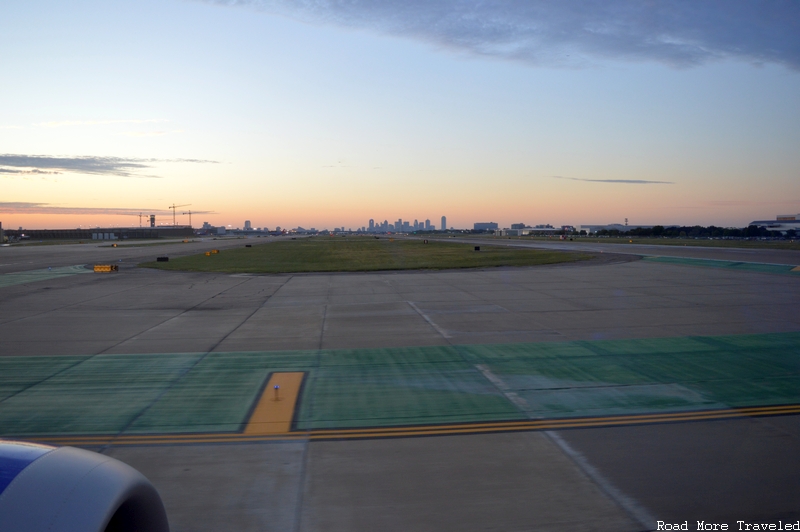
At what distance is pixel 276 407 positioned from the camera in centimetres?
883

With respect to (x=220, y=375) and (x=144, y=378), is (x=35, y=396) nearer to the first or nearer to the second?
(x=144, y=378)

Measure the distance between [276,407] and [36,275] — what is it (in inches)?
1267

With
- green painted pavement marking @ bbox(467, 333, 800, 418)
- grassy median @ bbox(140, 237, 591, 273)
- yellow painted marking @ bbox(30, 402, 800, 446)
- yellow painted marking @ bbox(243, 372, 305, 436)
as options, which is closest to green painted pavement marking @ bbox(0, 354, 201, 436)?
yellow painted marking @ bbox(30, 402, 800, 446)

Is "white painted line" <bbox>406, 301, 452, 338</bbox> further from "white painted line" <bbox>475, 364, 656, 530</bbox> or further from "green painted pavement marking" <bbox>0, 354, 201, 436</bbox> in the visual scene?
"green painted pavement marking" <bbox>0, 354, 201, 436</bbox>

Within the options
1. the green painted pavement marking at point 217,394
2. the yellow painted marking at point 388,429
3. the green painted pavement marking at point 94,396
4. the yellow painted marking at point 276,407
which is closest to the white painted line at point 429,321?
the green painted pavement marking at point 217,394

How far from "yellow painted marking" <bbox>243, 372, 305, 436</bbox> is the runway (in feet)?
0.18

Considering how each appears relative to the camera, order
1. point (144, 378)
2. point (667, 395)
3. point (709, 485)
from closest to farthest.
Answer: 1. point (709, 485)
2. point (667, 395)
3. point (144, 378)

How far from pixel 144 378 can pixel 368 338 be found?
5.47 meters

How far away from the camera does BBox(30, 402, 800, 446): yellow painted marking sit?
747 cm

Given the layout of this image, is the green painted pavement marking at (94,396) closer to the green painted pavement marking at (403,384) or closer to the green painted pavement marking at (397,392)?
the green painted pavement marking at (403,384)

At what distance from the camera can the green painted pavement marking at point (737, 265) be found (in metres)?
30.8

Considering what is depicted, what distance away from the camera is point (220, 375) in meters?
10.9

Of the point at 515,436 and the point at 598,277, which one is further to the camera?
the point at 598,277

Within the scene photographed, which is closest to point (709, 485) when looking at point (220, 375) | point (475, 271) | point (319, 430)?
point (319, 430)
